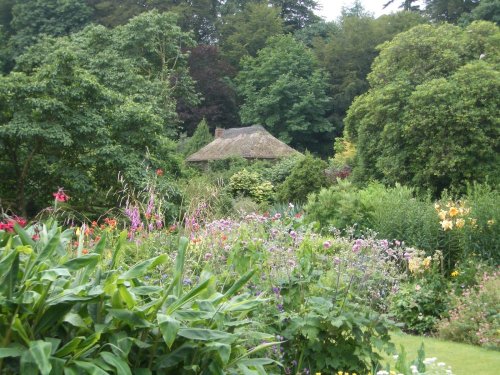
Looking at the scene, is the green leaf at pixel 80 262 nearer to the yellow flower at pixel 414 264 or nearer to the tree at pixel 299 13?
the yellow flower at pixel 414 264

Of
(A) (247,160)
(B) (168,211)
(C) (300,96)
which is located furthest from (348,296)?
(C) (300,96)

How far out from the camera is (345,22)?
4112 centimetres

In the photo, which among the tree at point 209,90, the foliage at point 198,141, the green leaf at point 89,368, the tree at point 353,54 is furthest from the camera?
the tree at point 353,54

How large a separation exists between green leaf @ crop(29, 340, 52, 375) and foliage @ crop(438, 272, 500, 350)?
5.43 metres

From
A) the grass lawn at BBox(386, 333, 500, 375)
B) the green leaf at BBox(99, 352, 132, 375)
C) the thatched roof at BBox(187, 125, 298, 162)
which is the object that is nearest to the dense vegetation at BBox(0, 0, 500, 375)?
the green leaf at BBox(99, 352, 132, 375)

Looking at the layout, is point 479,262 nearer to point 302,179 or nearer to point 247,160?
point 302,179

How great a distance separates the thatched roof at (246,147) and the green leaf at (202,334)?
2644 centimetres

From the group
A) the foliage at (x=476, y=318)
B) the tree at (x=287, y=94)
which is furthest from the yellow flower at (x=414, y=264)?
the tree at (x=287, y=94)

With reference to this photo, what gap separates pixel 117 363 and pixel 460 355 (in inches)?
185

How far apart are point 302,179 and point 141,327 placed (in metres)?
14.8

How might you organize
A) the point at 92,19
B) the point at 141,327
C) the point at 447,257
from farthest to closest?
the point at 92,19 < the point at 447,257 < the point at 141,327

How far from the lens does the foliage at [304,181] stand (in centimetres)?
1731

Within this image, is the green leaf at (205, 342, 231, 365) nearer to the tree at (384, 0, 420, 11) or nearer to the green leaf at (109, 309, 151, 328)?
the green leaf at (109, 309, 151, 328)

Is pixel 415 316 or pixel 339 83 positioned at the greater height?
pixel 339 83
